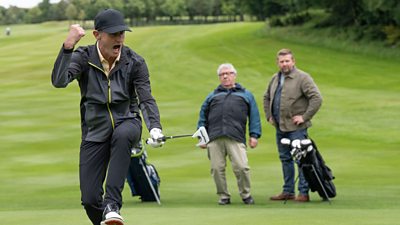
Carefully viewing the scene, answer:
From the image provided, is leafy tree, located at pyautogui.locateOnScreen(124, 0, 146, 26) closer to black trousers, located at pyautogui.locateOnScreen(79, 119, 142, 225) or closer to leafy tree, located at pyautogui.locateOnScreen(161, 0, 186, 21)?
leafy tree, located at pyautogui.locateOnScreen(161, 0, 186, 21)

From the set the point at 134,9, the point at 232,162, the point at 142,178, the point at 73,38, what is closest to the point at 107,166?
the point at 73,38

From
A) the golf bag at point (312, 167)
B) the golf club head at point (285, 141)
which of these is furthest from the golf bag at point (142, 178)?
the golf bag at point (312, 167)

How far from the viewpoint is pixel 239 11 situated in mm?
127438

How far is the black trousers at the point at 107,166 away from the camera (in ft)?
24.9

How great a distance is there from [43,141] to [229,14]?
127 meters

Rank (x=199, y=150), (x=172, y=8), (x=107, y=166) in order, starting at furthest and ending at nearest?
(x=172, y=8)
(x=199, y=150)
(x=107, y=166)

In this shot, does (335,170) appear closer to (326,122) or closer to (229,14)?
(326,122)

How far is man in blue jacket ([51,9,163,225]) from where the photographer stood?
24.9ft

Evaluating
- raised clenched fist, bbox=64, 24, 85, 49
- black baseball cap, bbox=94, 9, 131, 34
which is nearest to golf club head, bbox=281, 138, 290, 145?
black baseball cap, bbox=94, 9, 131, 34

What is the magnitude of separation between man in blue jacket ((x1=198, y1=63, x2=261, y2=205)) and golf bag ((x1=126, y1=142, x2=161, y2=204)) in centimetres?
94

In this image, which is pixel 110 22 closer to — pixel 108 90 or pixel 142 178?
pixel 108 90

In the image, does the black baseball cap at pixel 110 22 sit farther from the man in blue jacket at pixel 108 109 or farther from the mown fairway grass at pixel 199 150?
the mown fairway grass at pixel 199 150

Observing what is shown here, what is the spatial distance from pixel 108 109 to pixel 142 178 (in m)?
6.43

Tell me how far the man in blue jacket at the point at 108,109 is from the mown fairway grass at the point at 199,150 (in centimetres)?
257
